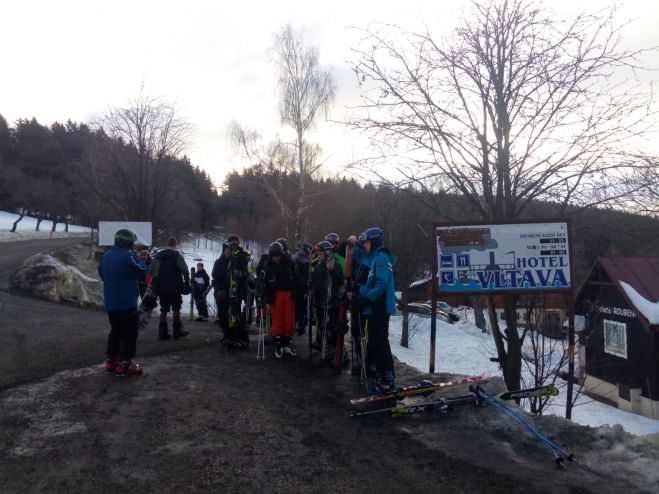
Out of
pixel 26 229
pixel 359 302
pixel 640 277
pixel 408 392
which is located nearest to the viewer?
pixel 408 392

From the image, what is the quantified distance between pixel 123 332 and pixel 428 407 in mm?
4160

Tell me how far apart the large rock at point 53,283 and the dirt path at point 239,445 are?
41.5ft

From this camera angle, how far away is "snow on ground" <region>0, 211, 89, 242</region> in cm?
4991

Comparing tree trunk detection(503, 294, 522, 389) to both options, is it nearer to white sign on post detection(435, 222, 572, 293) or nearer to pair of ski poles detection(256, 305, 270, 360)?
white sign on post detection(435, 222, 572, 293)

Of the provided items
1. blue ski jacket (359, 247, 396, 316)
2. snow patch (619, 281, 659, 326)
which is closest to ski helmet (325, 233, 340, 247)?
blue ski jacket (359, 247, 396, 316)

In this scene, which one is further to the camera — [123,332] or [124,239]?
[124,239]

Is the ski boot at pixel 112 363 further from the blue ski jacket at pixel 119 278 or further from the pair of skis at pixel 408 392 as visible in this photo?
the pair of skis at pixel 408 392

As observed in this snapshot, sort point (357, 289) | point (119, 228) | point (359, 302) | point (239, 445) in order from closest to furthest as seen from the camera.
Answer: point (239, 445)
point (359, 302)
point (357, 289)
point (119, 228)

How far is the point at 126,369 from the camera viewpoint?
25.1 ft

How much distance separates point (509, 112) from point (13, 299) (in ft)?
48.8

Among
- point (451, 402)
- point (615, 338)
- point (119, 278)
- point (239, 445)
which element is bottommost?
point (615, 338)

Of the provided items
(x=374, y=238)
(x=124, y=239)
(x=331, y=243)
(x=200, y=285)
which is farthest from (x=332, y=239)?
(x=200, y=285)

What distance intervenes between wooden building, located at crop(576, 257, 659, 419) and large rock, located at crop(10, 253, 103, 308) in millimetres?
19402

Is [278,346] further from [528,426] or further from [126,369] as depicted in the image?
[528,426]
